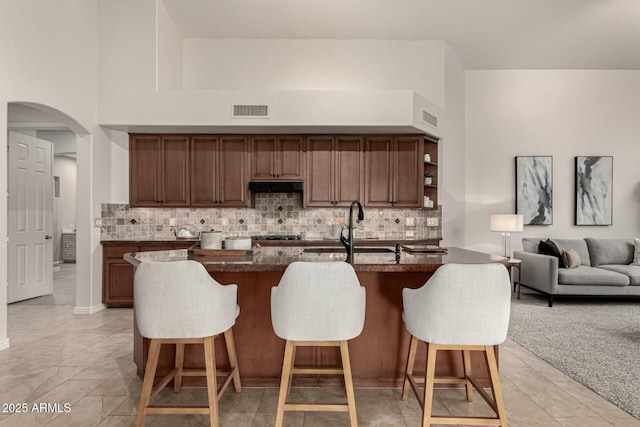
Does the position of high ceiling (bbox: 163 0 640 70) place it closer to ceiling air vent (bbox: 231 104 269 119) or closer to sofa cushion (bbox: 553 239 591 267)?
ceiling air vent (bbox: 231 104 269 119)

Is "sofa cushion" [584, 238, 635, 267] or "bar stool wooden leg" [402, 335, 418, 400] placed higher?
"sofa cushion" [584, 238, 635, 267]

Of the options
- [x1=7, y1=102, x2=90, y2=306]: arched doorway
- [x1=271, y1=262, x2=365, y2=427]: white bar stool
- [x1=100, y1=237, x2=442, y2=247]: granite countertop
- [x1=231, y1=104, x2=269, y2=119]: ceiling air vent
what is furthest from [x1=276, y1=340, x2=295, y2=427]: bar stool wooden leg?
[x1=7, y1=102, x2=90, y2=306]: arched doorway

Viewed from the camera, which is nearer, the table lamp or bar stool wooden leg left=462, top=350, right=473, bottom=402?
bar stool wooden leg left=462, top=350, right=473, bottom=402

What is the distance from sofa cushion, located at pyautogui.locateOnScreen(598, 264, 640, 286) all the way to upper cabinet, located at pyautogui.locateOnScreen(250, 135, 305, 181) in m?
4.59

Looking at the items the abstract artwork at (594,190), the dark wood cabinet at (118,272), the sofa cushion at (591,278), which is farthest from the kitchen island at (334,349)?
the abstract artwork at (594,190)

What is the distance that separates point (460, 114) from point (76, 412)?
240 inches

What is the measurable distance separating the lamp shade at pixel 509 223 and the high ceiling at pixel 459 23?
8.32 feet

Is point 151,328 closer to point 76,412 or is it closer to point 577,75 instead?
point 76,412

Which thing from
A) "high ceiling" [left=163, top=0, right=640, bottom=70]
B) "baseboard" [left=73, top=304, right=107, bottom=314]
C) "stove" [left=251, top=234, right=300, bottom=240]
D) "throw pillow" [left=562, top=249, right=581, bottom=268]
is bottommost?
"baseboard" [left=73, top=304, right=107, bottom=314]

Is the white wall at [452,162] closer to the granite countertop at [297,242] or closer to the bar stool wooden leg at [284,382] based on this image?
the granite countertop at [297,242]

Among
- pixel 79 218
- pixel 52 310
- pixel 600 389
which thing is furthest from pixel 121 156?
pixel 600 389

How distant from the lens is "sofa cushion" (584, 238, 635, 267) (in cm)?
572

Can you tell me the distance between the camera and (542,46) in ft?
18.4

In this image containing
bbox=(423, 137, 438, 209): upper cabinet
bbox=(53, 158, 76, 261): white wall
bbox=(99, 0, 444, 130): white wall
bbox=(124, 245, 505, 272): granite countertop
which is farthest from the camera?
bbox=(53, 158, 76, 261): white wall
